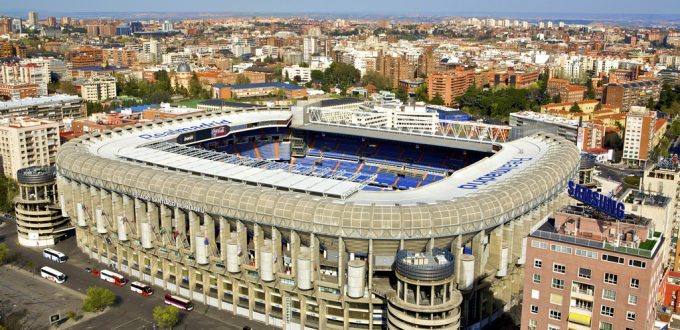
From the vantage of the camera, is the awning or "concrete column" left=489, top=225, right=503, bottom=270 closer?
the awning

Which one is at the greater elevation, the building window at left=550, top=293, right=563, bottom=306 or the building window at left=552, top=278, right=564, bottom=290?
the building window at left=552, top=278, right=564, bottom=290

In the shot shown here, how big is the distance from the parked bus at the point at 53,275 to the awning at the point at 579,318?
51190mm

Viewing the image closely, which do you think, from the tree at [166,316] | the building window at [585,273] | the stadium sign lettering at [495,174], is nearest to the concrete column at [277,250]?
the tree at [166,316]

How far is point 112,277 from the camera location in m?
69.2

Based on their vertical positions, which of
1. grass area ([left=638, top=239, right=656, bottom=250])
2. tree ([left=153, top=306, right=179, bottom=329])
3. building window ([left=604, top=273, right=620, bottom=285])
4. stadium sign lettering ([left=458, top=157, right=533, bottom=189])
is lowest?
tree ([left=153, top=306, right=179, bottom=329])

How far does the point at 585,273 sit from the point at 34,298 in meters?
51.7

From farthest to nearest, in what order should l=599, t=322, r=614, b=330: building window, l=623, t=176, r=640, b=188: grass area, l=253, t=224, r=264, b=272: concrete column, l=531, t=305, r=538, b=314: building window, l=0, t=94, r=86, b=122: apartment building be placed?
l=0, t=94, r=86, b=122: apartment building → l=623, t=176, r=640, b=188: grass area → l=253, t=224, r=264, b=272: concrete column → l=531, t=305, r=538, b=314: building window → l=599, t=322, r=614, b=330: building window

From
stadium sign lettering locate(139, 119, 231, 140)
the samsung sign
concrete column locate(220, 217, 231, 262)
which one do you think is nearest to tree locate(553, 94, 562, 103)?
stadium sign lettering locate(139, 119, 231, 140)

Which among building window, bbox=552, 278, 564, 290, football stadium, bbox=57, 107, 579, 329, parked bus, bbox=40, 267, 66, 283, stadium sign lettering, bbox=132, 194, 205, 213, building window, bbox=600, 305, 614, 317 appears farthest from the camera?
parked bus, bbox=40, 267, 66, 283

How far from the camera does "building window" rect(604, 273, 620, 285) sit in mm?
42125

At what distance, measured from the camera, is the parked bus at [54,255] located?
75250 mm

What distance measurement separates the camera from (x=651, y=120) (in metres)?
129

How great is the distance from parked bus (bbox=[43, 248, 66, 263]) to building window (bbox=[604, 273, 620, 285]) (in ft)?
192

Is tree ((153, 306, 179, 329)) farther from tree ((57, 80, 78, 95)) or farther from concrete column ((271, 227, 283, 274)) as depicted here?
tree ((57, 80, 78, 95))
